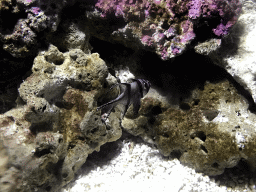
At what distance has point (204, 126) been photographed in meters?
2.91

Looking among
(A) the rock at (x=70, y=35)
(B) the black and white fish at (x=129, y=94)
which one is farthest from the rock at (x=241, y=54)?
(A) the rock at (x=70, y=35)

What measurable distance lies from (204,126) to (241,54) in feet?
3.86

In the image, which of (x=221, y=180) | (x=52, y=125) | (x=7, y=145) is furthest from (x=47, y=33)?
(x=221, y=180)

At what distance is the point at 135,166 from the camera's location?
3314 mm

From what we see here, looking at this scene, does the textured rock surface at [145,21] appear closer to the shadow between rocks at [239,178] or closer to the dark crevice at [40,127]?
the dark crevice at [40,127]

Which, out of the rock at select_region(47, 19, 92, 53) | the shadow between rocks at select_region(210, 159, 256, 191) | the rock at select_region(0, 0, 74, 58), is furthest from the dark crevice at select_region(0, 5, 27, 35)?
the shadow between rocks at select_region(210, 159, 256, 191)

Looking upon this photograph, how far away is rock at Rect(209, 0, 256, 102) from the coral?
0.33 meters

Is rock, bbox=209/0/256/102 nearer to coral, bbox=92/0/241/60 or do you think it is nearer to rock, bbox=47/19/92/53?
coral, bbox=92/0/241/60

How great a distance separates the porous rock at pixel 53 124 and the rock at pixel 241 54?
174cm

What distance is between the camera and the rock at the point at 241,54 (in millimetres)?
2588

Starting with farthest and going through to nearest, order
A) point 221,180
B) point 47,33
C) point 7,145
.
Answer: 1. point 221,180
2. point 47,33
3. point 7,145

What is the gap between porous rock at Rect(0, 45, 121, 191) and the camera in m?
2.31

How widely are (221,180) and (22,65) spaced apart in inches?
143

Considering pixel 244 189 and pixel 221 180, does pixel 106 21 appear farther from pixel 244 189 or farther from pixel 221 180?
pixel 244 189
